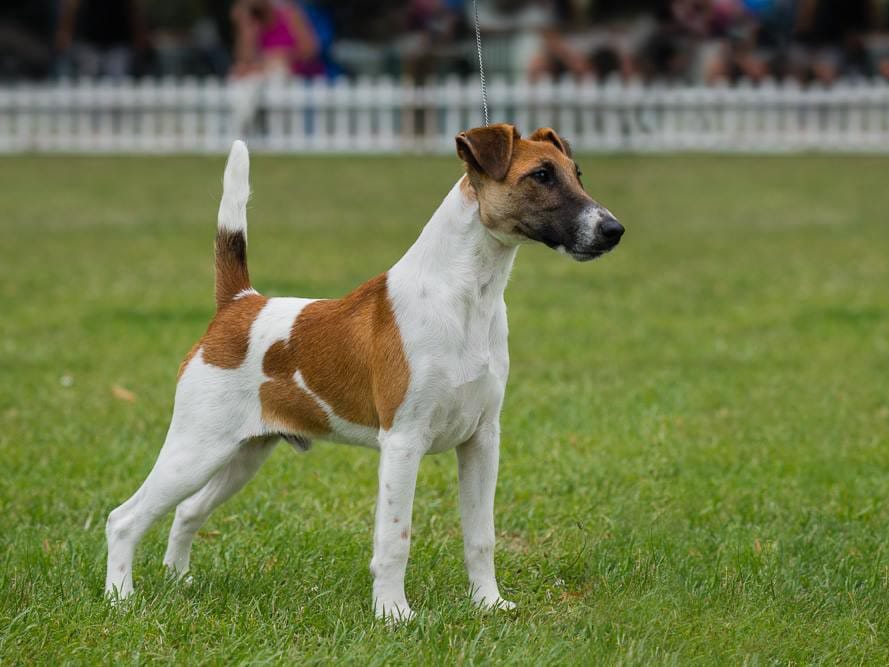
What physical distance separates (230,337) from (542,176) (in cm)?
115

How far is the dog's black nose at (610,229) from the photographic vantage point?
3.87 m

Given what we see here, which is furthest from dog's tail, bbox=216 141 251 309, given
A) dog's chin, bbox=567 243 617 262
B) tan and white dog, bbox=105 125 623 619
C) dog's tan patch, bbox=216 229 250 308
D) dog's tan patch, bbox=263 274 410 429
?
dog's chin, bbox=567 243 617 262

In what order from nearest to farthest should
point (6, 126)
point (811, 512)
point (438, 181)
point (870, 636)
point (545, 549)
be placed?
point (870, 636)
point (545, 549)
point (811, 512)
point (438, 181)
point (6, 126)

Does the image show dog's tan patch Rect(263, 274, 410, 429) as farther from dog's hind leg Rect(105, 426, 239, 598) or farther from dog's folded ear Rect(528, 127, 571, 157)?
dog's folded ear Rect(528, 127, 571, 157)

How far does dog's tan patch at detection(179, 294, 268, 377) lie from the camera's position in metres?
4.32

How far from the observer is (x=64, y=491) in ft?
18.4

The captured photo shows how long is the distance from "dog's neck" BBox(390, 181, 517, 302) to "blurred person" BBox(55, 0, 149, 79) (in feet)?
72.1

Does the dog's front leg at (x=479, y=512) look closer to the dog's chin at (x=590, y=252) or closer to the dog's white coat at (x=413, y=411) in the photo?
the dog's white coat at (x=413, y=411)

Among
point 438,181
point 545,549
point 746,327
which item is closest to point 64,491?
point 545,549

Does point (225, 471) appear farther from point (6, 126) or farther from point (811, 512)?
point (6, 126)

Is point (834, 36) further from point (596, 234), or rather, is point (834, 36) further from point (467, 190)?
point (596, 234)

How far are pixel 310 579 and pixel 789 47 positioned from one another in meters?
20.6

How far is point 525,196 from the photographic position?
13.1 ft

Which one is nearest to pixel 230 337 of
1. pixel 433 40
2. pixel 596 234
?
pixel 596 234
